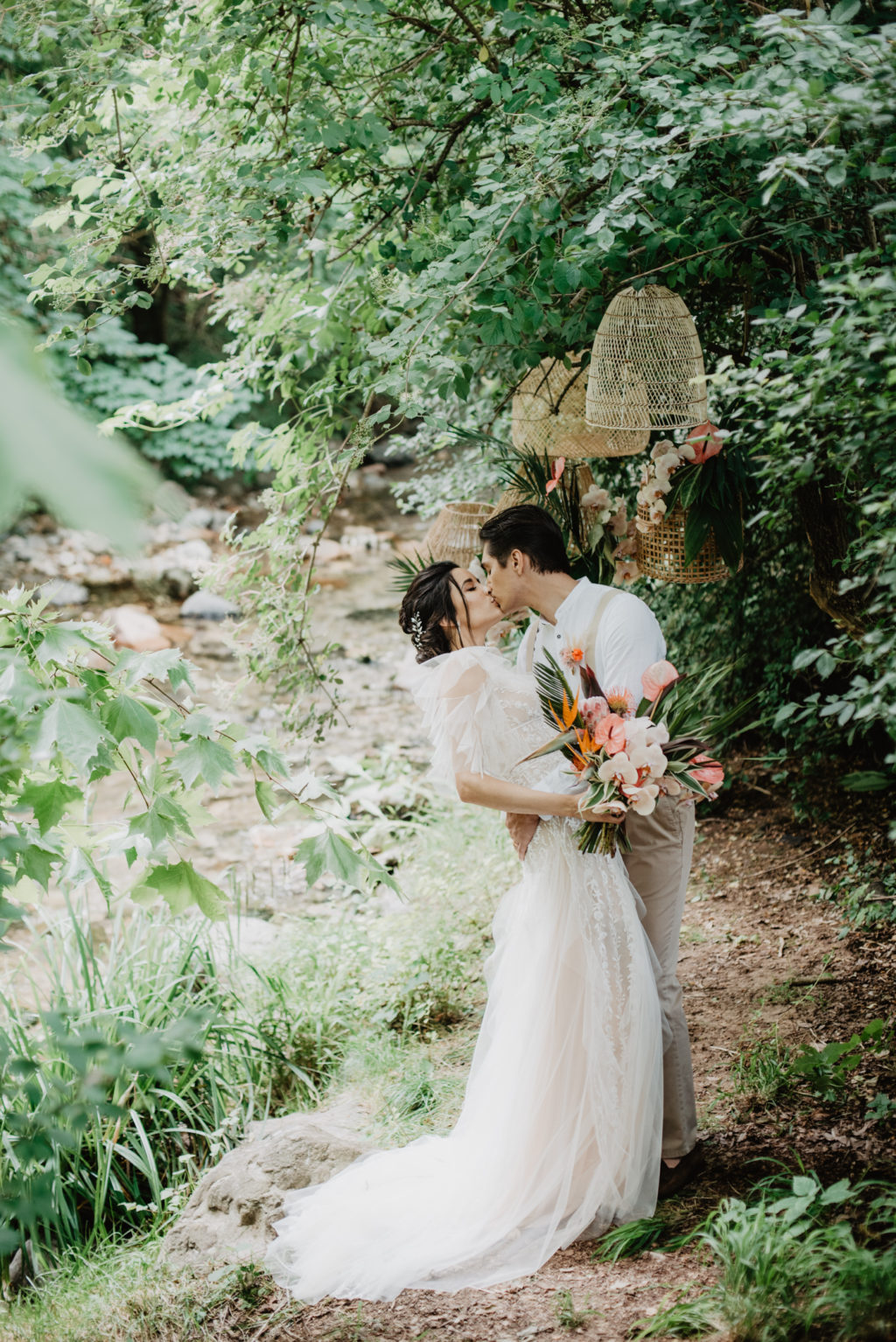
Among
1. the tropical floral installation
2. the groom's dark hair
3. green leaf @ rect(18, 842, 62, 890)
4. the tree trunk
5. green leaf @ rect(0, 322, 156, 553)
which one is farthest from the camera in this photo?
the tree trunk

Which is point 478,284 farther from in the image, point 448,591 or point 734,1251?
point 734,1251

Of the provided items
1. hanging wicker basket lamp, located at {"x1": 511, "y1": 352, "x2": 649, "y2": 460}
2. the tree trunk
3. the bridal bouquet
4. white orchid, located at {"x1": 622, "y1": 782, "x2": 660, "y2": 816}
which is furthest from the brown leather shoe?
hanging wicker basket lamp, located at {"x1": 511, "y1": 352, "x2": 649, "y2": 460}

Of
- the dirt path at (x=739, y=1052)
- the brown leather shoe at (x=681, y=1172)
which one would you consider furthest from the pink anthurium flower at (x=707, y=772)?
the brown leather shoe at (x=681, y=1172)

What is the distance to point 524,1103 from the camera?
276cm

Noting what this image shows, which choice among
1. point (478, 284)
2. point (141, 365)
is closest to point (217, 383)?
point (478, 284)

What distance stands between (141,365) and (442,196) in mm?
8627

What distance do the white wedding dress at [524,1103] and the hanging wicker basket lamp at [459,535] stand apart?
100 cm

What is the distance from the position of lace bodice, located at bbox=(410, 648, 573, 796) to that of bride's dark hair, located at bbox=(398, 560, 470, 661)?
91 millimetres

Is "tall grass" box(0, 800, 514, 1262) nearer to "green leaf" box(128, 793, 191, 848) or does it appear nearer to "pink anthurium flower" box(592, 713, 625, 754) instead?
"green leaf" box(128, 793, 191, 848)

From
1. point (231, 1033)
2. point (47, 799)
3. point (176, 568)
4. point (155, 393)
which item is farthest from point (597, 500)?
point (155, 393)

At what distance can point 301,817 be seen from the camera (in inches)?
289

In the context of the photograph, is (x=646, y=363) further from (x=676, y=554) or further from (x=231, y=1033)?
(x=231, y=1033)

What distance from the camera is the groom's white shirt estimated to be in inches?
107

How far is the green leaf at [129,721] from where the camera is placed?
2104 mm
